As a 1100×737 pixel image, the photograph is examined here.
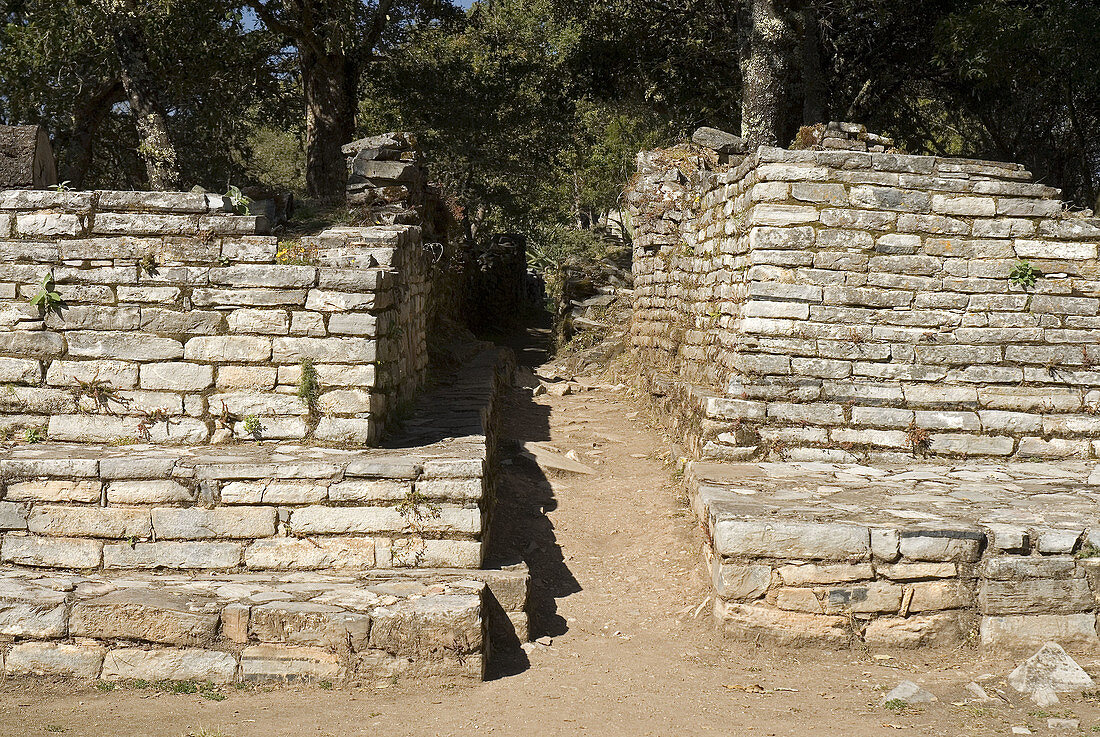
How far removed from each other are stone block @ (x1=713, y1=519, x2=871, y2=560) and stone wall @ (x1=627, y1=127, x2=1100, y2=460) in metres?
1.52

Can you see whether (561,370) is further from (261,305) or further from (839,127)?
(261,305)

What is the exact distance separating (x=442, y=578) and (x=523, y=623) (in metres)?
0.54

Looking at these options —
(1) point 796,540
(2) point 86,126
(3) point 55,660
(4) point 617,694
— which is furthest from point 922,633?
(2) point 86,126

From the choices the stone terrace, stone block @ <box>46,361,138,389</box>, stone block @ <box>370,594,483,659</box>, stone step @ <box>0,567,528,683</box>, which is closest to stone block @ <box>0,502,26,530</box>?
stone step @ <box>0,567,528,683</box>

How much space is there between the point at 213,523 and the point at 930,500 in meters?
4.39

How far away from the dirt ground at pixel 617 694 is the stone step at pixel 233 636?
0.34 feet

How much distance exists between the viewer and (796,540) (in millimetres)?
4797

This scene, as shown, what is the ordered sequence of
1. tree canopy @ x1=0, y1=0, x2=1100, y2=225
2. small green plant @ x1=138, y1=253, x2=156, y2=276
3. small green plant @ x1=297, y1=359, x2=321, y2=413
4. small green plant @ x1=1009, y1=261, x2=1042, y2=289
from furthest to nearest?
tree canopy @ x1=0, y1=0, x2=1100, y2=225
small green plant @ x1=1009, y1=261, x2=1042, y2=289
small green plant @ x1=138, y1=253, x2=156, y2=276
small green plant @ x1=297, y1=359, x2=321, y2=413

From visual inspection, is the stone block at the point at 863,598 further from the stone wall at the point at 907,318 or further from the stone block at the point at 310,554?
the stone block at the point at 310,554

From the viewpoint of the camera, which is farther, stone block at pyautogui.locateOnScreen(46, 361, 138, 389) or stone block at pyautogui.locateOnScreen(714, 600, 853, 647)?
stone block at pyautogui.locateOnScreen(46, 361, 138, 389)

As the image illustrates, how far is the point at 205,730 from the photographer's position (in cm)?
382

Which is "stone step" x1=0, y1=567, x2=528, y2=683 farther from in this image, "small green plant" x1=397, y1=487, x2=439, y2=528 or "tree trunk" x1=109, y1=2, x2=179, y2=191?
"tree trunk" x1=109, y1=2, x2=179, y2=191

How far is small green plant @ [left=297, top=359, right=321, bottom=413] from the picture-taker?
207 inches

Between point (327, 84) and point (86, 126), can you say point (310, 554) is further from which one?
point (86, 126)
